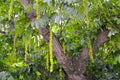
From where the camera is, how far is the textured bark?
2.42 meters

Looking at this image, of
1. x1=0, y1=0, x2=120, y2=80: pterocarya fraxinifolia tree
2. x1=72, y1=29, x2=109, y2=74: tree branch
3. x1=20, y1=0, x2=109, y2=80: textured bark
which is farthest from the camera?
x1=72, y1=29, x2=109, y2=74: tree branch

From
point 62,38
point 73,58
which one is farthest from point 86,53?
point 62,38

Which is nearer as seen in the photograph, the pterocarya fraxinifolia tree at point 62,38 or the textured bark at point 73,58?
the pterocarya fraxinifolia tree at point 62,38

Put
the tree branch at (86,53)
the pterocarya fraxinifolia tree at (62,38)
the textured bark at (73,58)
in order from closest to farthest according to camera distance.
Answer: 1. the pterocarya fraxinifolia tree at (62,38)
2. the textured bark at (73,58)
3. the tree branch at (86,53)

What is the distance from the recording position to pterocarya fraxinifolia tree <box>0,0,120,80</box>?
2027mm

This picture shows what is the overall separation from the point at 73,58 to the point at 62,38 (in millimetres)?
266

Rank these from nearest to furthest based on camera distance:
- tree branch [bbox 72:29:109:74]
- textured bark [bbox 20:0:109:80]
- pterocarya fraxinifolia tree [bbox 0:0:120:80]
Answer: pterocarya fraxinifolia tree [bbox 0:0:120:80] → textured bark [bbox 20:0:109:80] → tree branch [bbox 72:29:109:74]

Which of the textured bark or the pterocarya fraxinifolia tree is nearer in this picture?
the pterocarya fraxinifolia tree

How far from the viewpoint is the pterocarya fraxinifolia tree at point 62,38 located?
6.65ft

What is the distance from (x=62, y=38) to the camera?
2.75 m

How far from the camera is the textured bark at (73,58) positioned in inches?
95.1

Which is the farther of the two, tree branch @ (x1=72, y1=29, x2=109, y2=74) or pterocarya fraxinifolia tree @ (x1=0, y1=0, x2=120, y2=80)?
tree branch @ (x1=72, y1=29, x2=109, y2=74)

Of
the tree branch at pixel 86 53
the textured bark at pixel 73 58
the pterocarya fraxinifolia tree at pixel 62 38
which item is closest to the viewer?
the pterocarya fraxinifolia tree at pixel 62 38

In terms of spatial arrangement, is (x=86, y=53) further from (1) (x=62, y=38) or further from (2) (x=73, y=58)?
(1) (x=62, y=38)
